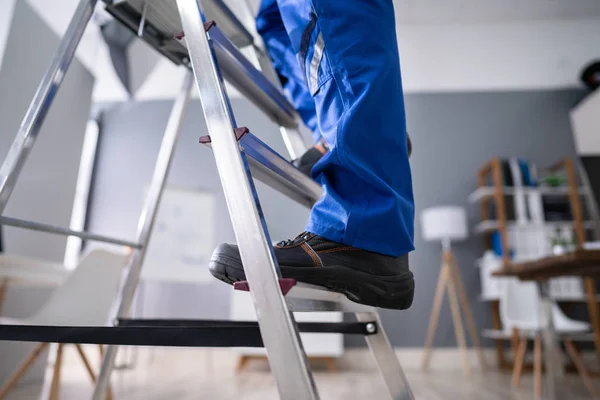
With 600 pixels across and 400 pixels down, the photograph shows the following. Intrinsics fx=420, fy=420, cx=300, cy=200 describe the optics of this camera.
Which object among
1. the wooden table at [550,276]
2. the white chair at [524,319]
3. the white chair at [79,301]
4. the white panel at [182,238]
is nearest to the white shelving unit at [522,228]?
the white chair at [524,319]

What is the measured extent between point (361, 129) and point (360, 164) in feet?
0.18

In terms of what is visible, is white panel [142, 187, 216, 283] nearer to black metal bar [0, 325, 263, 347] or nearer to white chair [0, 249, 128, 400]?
white chair [0, 249, 128, 400]

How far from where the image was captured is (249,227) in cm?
53

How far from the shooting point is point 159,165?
1.07 meters

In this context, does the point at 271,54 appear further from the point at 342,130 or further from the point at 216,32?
the point at 342,130

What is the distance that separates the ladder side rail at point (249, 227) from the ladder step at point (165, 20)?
1.03 feet

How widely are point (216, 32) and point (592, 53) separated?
5.12m

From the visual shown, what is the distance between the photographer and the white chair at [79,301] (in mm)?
1611

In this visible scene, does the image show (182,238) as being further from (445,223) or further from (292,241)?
(292,241)

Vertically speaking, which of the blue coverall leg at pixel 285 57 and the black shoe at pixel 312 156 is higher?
the blue coverall leg at pixel 285 57

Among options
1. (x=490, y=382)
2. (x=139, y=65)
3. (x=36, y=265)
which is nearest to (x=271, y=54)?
(x=139, y=65)

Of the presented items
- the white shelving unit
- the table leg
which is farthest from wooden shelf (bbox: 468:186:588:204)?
the table leg

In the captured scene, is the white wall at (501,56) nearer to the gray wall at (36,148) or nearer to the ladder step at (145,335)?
the gray wall at (36,148)

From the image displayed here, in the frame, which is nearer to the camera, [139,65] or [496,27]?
[139,65]
